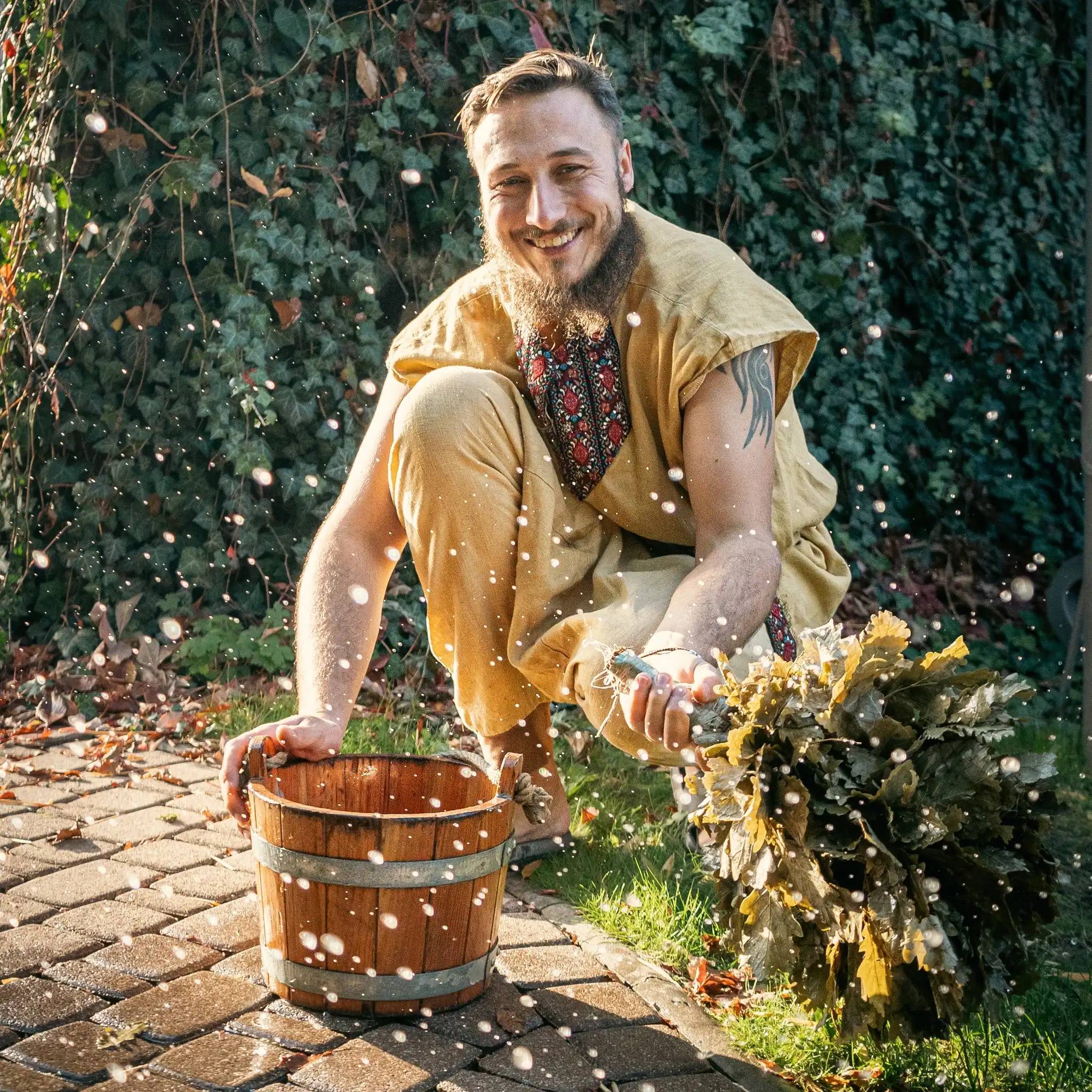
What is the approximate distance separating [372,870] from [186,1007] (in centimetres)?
46

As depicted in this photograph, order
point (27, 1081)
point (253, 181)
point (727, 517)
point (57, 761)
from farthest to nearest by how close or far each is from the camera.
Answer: point (253, 181) → point (57, 761) → point (727, 517) → point (27, 1081)

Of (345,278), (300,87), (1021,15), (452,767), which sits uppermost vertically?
(1021,15)

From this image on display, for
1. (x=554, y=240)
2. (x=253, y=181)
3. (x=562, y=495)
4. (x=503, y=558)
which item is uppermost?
(x=253, y=181)

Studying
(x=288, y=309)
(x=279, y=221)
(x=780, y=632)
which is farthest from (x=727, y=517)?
(x=279, y=221)

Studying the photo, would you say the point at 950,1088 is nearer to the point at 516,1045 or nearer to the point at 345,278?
the point at 516,1045

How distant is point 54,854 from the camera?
282cm

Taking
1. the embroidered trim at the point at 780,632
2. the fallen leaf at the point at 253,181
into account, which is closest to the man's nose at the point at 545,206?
the embroidered trim at the point at 780,632

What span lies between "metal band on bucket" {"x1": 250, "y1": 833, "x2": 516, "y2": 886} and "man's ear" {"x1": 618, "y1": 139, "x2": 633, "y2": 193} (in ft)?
5.19

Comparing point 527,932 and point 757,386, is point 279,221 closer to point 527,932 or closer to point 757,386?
point 757,386

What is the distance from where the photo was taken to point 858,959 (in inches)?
65.5

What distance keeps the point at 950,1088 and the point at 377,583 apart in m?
1.46

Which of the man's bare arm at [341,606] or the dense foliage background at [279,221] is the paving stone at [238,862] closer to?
the man's bare arm at [341,606]

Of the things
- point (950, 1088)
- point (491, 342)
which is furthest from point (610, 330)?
point (950, 1088)

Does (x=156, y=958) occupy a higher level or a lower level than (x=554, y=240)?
lower
